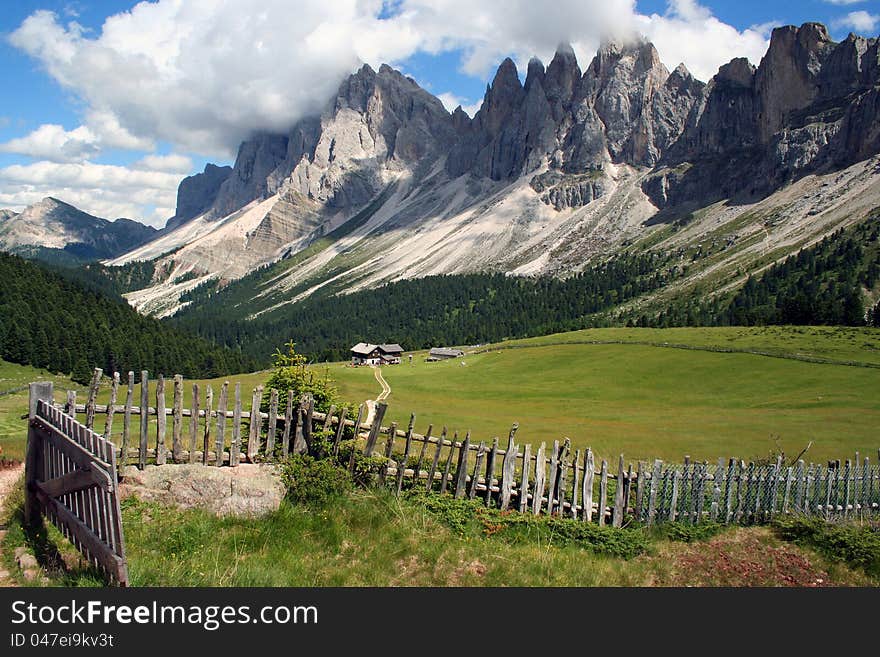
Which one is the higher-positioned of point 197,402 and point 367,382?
point 197,402

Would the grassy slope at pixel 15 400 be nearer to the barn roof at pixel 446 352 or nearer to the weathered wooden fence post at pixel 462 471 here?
the weathered wooden fence post at pixel 462 471

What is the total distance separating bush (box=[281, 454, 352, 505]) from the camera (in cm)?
1323

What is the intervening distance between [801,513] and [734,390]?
49.2 m

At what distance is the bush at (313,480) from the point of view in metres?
13.2

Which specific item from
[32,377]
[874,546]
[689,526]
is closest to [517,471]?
[689,526]

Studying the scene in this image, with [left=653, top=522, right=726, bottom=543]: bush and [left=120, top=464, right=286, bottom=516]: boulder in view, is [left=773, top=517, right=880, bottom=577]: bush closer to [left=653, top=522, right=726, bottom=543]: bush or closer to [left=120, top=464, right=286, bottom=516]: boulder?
[left=653, top=522, right=726, bottom=543]: bush

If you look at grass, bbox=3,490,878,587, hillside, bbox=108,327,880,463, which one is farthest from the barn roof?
grass, bbox=3,490,878,587

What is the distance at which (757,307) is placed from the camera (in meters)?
140

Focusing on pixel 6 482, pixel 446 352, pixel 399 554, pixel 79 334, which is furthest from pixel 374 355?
pixel 399 554

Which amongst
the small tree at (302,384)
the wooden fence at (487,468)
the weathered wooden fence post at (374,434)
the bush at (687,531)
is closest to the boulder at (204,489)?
the wooden fence at (487,468)

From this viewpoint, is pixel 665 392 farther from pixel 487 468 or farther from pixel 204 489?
pixel 204 489

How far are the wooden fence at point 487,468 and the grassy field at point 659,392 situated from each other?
243 inches

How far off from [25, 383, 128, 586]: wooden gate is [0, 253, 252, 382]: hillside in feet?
295
